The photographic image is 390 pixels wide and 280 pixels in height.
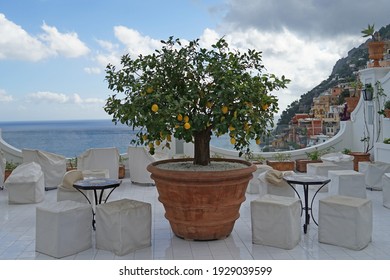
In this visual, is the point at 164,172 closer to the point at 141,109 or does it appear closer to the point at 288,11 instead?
the point at 141,109

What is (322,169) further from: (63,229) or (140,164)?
(63,229)

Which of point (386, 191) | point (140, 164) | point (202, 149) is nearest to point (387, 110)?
point (386, 191)

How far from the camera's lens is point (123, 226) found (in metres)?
3.79

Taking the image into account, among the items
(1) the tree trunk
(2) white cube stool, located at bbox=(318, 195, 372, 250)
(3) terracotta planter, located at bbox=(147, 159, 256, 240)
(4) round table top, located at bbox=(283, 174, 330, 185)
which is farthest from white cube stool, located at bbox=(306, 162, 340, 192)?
(1) the tree trunk

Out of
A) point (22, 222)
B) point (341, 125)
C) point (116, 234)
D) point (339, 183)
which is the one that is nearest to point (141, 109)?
point (116, 234)

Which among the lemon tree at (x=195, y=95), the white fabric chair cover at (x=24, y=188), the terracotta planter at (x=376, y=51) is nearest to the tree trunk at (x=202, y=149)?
the lemon tree at (x=195, y=95)

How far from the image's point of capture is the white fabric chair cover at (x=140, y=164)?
754cm

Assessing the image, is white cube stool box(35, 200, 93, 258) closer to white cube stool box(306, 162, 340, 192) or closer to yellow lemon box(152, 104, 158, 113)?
yellow lemon box(152, 104, 158, 113)

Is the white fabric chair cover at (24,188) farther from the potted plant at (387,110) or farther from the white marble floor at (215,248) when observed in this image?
the potted plant at (387,110)

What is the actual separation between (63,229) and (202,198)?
1341mm

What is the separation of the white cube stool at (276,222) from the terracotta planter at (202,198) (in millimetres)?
259

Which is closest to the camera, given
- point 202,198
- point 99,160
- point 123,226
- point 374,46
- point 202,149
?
point 123,226

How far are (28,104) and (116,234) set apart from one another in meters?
5.43

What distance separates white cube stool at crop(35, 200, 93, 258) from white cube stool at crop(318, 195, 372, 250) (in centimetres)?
234
